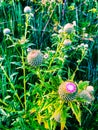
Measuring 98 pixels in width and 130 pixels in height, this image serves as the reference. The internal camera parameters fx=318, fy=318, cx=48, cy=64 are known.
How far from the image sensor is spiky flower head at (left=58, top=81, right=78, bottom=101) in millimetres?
1840

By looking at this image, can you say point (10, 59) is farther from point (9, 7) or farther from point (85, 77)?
point (9, 7)

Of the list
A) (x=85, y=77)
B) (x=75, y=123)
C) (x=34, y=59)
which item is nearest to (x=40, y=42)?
(x=85, y=77)

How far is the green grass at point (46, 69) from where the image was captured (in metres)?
2.08

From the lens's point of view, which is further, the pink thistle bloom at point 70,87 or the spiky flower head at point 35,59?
the spiky flower head at point 35,59

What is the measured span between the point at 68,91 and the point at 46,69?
1.12 meters

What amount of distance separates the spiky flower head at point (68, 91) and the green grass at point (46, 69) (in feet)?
0.12

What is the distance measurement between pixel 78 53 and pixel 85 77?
0.29m

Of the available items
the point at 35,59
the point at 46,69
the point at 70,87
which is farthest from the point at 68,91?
the point at 46,69

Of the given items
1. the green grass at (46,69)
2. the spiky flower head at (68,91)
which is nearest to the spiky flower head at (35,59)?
the green grass at (46,69)

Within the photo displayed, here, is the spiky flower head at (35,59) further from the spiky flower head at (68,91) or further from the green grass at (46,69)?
the spiky flower head at (68,91)

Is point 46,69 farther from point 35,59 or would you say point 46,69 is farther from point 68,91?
point 68,91

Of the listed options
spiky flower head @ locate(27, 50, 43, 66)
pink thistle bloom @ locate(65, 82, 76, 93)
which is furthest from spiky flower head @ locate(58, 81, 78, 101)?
spiky flower head @ locate(27, 50, 43, 66)

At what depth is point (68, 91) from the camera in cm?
185

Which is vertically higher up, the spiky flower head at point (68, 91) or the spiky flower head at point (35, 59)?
the spiky flower head at point (35, 59)
